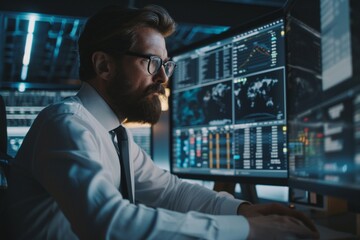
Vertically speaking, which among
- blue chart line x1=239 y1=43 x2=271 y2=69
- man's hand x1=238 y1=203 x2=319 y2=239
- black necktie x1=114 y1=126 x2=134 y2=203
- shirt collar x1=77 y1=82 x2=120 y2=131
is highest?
blue chart line x1=239 y1=43 x2=271 y2=69

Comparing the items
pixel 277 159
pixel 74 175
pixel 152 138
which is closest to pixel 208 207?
pixel 277 159

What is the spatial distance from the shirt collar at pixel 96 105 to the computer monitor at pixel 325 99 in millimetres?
479

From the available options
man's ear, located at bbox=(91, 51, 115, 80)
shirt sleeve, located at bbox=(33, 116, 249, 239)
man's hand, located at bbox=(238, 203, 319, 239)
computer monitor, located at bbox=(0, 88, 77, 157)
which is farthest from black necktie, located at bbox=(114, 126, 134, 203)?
computer monitor, located at bbox=(0, 88, 77, 157)

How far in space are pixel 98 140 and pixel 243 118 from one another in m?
0.54

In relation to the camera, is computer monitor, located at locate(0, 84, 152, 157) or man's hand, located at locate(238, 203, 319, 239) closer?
man's hand, located at locate(238, 203, 319, 239)

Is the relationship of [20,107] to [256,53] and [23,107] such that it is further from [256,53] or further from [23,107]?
[256,53]

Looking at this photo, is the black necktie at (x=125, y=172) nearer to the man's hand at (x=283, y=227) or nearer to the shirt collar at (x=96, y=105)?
the shirt collar at (x=96, y=105)

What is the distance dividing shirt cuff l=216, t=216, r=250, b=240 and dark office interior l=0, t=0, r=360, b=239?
16 cm

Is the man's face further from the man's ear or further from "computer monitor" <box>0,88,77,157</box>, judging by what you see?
"computer monitor" <box>0,88,77,157</box>

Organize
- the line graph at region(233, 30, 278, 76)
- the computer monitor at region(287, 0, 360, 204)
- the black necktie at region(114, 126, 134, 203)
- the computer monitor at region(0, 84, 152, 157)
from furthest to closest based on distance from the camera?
the computer monitor at region(0, 84, 152, 157)
the line graph at region(233, 30, 278, 76)
the black necktie at region(114, 126, 134, 203)
the computer monitor at region(287, 0, 360, 204)

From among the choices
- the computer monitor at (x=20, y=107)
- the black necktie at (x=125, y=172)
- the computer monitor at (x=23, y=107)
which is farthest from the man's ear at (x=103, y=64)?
the computer monitor at (x=20, y=107)

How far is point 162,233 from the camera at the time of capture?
2.41 ft

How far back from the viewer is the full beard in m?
1.15

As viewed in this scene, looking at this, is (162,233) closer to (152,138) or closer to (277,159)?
(277,159)
